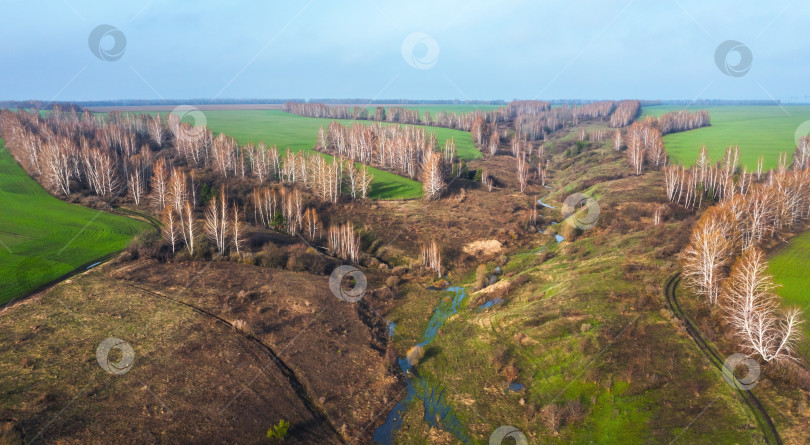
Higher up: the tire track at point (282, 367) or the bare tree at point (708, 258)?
the bare tree at point (708, 258)

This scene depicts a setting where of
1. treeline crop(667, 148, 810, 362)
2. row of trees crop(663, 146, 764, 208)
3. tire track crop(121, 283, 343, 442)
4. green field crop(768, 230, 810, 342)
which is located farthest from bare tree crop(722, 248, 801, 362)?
row of trees crop(663, 146, 764, 208)

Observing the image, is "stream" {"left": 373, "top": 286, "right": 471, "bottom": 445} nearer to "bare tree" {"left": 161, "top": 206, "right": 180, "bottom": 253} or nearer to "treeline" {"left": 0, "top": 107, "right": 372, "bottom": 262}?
"treeline" {"left": 0, "top": 107, "right": 372, "bottom": 262}

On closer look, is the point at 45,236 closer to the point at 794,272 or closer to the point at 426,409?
the point at 426,409

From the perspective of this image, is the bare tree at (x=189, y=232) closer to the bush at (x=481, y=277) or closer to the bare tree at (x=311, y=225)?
the bare tree at (x=311, y=225)

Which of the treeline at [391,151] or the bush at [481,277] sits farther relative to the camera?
the treeline at [391,151]

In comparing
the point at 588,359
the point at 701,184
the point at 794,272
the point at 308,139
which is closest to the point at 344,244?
the point at 588,359

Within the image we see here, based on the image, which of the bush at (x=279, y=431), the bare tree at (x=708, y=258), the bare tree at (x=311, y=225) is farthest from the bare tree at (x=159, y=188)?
the bare tree at (x=708, y=258)
